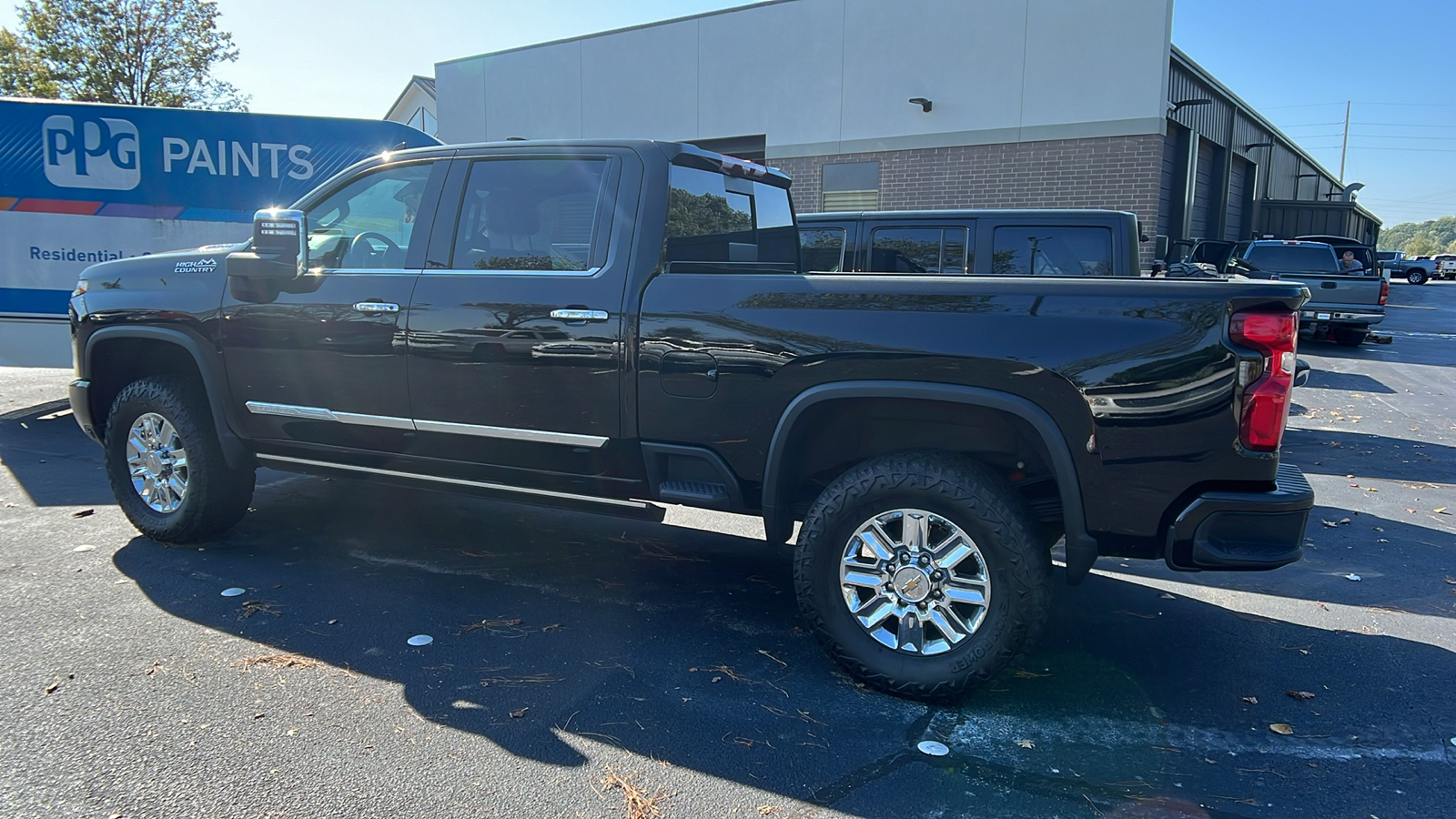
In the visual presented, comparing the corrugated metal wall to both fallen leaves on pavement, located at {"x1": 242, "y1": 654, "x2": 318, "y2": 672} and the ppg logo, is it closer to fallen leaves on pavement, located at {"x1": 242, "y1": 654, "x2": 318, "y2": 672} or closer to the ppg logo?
the ppg logo

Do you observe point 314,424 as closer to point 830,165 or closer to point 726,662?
point 726,662

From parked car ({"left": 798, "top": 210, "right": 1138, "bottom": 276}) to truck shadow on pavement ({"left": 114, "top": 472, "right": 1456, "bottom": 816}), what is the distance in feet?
8.92

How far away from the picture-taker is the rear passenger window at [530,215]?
4.02 m

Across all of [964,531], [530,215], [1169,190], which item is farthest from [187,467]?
[1169,190]

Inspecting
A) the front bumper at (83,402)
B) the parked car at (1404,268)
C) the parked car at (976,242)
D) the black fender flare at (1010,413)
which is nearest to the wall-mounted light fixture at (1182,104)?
the parked car at (976,242)

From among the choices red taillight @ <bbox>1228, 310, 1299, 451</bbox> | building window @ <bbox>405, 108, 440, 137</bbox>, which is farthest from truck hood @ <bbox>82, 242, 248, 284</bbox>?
building window @ <bbox>405, 108, 440, 137</bbox>

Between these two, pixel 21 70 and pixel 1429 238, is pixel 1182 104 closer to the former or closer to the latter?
pixel 21 70

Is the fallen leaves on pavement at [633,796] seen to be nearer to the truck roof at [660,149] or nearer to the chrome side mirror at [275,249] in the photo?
the truck roof at [660,149]

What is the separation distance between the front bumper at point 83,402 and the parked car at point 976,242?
4757 mm

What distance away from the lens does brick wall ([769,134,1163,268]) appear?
14.1 metres

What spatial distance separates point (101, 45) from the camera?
28500 millimetres

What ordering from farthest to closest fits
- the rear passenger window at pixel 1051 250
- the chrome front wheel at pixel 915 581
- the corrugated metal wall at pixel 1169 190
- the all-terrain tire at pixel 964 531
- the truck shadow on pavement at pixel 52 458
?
1. the corrugated metal wall at pixel 1169 190
2. the rear passenger window at pixel 1051 250
3. the truck shadow on pavement at pixel 52 458
4. the chrome front wheel at pixel 915 581
5. the all-terrain tire at pixel 964 531

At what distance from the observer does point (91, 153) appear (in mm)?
8711

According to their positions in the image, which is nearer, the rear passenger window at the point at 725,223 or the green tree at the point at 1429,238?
the rear passenger window at the point at 725,223
